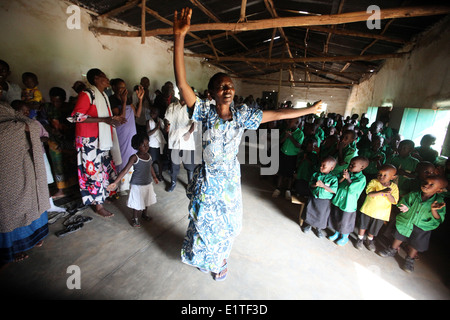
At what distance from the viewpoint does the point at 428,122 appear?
474 cm

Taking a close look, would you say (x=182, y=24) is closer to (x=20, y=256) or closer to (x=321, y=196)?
(x=321, y=196)

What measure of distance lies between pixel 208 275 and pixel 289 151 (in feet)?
8.81

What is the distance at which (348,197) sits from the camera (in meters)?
2.61

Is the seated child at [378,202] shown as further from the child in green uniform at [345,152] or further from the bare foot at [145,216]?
the bare foot at [145,216]

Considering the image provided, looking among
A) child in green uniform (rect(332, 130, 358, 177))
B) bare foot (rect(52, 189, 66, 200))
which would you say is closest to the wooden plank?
child in green uniform (rect(332, 130, 358, 177))

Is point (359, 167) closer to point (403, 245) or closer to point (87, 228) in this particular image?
point (403, 245)

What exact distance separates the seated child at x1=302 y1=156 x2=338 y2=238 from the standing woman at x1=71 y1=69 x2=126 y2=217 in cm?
276

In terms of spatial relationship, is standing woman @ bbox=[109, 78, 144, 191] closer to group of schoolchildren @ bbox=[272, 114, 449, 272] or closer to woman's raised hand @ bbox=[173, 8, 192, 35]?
woman's raised hand @ bbox=[173, 8, 192, 35]

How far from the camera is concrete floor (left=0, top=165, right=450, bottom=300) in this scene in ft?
6.25

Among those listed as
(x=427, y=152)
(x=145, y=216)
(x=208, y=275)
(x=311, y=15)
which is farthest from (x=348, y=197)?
(x=311, y=15)

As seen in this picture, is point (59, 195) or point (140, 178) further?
point (59, 195)

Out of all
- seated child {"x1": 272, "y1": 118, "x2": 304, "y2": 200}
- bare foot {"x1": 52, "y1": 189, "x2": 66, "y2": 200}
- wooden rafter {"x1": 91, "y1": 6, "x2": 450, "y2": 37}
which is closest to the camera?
wooden rafter {"x1": 91, "y1": 6, "x2": 450, "y2": 37}

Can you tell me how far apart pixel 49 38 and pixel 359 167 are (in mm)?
6004

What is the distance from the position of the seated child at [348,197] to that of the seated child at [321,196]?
3.9 inches
